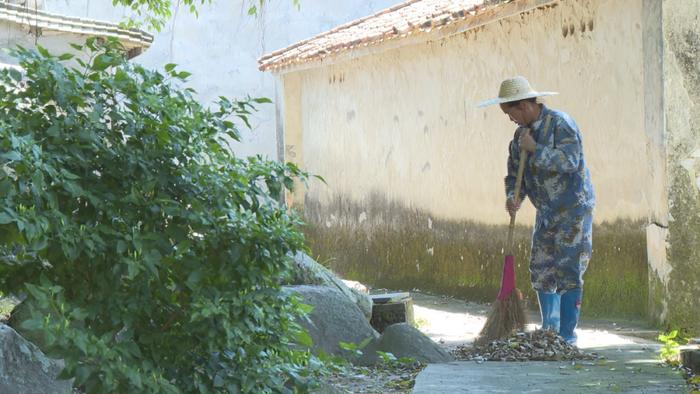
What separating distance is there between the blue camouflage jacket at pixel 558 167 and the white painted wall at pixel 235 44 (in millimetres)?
16724

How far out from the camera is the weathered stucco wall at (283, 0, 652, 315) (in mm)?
9203

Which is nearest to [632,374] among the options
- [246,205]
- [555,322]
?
[555,322]

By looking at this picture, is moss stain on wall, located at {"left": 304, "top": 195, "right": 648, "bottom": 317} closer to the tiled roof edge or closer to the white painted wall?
the tiled roof edge

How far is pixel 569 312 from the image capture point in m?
7.37

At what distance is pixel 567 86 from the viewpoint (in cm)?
1005

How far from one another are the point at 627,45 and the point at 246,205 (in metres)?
5.40

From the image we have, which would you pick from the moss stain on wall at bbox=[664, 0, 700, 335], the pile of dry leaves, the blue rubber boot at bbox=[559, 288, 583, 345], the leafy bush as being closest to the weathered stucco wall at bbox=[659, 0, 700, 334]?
the moss stain on wall at bbox=[664, 0, 700, 335]

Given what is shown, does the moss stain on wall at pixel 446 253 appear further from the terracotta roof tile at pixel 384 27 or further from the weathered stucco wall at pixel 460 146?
the terracotta roof tile at pixel 384 27

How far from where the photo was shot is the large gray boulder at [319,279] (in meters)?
7.93

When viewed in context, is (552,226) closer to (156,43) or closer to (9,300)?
(9,300)

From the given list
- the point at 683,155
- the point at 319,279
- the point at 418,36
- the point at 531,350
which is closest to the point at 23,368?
the point at 531,350

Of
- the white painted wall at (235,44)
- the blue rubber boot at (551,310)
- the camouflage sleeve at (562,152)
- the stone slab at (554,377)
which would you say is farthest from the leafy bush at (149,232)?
the white painted wall at (235,44)

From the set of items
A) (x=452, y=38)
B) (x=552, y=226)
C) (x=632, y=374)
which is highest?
(x=452, y=38)

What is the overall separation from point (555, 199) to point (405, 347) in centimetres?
130
